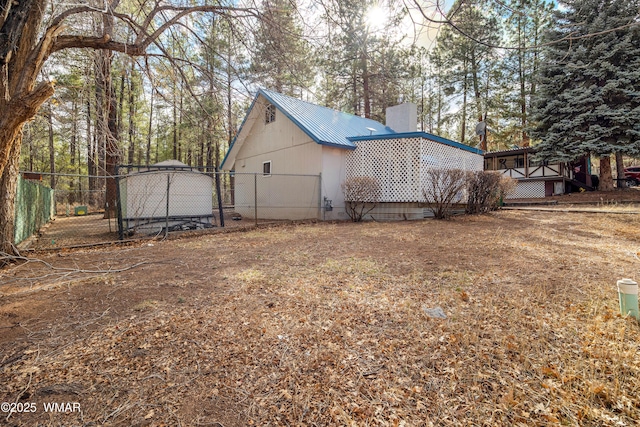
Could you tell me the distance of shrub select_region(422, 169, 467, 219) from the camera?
352 inches

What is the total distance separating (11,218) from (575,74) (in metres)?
21.1

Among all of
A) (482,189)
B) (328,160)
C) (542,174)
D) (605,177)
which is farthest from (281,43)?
(542,174)

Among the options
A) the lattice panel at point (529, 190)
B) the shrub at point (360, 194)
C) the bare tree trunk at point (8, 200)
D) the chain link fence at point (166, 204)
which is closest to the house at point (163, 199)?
the chain link fence at point (166, 204)

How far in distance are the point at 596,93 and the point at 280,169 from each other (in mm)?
15326

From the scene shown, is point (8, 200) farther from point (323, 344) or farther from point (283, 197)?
point (283, 197)

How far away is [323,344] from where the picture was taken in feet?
7.30

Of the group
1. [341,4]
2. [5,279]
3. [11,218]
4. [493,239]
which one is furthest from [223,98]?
[493,239]

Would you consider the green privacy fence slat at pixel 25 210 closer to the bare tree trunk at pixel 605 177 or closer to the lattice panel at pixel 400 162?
the lattice panel at pixel 400 162

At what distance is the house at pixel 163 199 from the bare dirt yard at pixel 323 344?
12.8 feet

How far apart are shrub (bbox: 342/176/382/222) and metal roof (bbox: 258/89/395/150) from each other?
A: 1.62m

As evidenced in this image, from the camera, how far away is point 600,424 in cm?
147

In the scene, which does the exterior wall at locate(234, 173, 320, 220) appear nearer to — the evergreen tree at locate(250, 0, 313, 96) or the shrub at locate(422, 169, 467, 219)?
the shrub at locate(422, 169, 467, 219)

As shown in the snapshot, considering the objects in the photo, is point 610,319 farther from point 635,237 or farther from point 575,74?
point 575,74

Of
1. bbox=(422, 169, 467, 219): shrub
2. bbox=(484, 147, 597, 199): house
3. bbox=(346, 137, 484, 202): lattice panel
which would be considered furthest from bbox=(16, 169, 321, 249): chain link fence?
bbox=(484, 147, 597, 199): house
